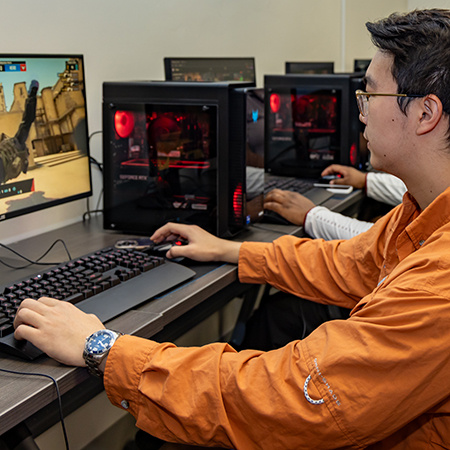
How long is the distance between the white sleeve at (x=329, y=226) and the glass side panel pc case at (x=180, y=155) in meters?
0.18

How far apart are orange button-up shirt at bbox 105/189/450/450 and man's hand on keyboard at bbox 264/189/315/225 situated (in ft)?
2.45

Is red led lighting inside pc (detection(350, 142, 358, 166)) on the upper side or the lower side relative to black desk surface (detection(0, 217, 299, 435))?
upper

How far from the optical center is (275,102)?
2340 mm

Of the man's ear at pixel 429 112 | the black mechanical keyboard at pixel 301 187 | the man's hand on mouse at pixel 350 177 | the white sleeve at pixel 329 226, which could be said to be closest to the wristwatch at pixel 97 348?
the man's ear at pixel 429 112

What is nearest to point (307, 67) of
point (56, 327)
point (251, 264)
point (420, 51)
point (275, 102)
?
point (275, 102)

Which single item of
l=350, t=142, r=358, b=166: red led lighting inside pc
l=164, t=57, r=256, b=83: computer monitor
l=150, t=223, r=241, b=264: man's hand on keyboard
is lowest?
l=150, t=223, r=241, b=264: man's hand on keyboard

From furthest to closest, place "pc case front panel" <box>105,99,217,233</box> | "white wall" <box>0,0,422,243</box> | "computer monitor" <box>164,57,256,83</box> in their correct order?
1. "computer monitor" <box>164,57,256,83</box>
2. "white wall" <box>0,0,422,243</box>
3. "pc case front panel" <box>105,99,217,233</box>

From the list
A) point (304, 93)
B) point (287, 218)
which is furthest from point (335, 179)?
point (287, 218)

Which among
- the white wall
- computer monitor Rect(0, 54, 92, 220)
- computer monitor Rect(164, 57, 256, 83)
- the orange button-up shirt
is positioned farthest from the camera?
computer monitor Rect(164, 57, 256, 83)

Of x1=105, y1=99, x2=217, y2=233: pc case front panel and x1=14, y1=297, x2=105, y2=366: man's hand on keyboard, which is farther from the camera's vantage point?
x1=105, y1=99, x2=217, y2=233: pc case front panel

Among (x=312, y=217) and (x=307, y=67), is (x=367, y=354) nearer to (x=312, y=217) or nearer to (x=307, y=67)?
(x=312, y=217)

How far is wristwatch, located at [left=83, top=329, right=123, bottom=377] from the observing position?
92 cm

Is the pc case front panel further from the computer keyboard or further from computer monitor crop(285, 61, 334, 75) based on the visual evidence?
computer monitor crop(285, 61, 334, 75)

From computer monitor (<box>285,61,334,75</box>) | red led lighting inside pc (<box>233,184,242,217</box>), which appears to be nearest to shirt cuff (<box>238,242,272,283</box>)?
red led lighting inside pc (<box>233,184,242,217</box>)
